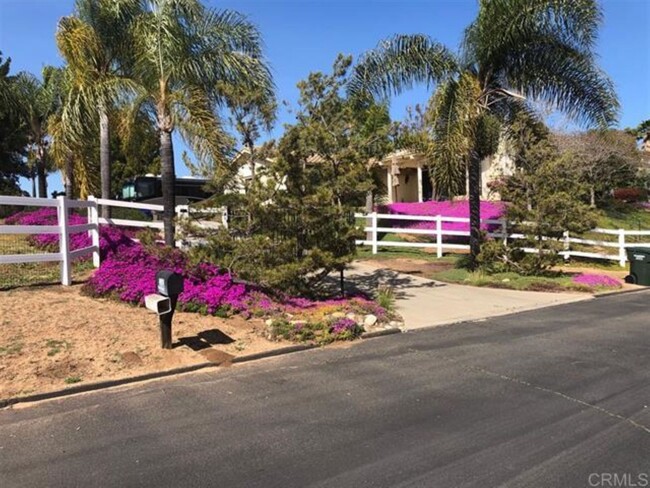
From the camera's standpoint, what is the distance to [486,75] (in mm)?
15680

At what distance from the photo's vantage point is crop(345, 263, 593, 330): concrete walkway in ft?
34.7

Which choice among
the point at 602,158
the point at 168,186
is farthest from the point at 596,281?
the point at 602,158

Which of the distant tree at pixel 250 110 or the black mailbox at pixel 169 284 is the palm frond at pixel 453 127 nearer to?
the distant tree at pixel 250 110

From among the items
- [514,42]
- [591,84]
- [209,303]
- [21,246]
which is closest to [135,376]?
[209,303]

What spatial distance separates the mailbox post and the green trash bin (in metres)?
12.4

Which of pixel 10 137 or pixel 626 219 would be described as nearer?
pixel 626 219

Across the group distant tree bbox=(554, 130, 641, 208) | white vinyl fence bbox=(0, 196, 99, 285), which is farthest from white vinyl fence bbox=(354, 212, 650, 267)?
distant tree bbox=(554, 130, 641, 208)

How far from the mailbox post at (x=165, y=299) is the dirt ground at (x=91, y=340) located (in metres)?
0.25

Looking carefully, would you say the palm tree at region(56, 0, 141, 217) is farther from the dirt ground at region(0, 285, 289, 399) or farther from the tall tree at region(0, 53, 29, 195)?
the tall tree at region(0, 53, 29, 195)

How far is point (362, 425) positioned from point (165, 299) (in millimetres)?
3323

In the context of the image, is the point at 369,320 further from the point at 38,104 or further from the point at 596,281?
the point at 38,104

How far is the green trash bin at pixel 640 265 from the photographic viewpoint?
1476 centimetres

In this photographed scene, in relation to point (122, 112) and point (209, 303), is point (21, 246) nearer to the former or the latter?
point (122, 112)

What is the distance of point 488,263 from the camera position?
52.7 ft
